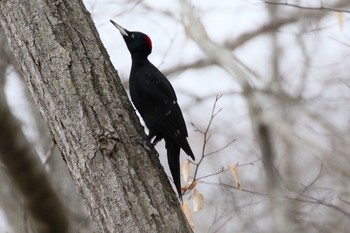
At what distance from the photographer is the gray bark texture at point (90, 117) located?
3.02 m

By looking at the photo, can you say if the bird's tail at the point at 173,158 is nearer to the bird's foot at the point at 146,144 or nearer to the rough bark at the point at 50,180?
the bird's foot at the point at 146,144

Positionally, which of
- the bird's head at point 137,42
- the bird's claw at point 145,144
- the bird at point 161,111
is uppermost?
the bird's head at point 137,42

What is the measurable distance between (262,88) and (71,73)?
5.50 m

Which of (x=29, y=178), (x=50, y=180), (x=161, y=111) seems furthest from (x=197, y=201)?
(x=29, y=178)

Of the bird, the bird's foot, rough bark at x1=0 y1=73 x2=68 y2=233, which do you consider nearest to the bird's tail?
the bird

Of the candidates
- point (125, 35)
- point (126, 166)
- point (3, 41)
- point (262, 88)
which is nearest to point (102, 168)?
point (126, 166)

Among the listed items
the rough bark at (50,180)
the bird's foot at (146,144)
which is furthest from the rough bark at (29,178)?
the bird's foot at (146,144)

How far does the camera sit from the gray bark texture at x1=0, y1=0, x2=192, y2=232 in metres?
3.02

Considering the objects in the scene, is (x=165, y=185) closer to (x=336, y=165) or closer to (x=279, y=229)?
(x=279, y=229)

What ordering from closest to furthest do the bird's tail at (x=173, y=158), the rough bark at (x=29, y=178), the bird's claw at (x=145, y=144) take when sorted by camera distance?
the bird's claw at (x=145, y=144), the bird's tail at (x=173, y=158), the rough bark at (x=29, y=178)

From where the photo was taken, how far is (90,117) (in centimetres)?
313

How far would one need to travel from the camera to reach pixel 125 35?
444cm

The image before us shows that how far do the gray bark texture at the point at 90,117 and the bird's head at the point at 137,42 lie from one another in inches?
34.4

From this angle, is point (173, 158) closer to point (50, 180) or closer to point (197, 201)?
point (197, 201)
